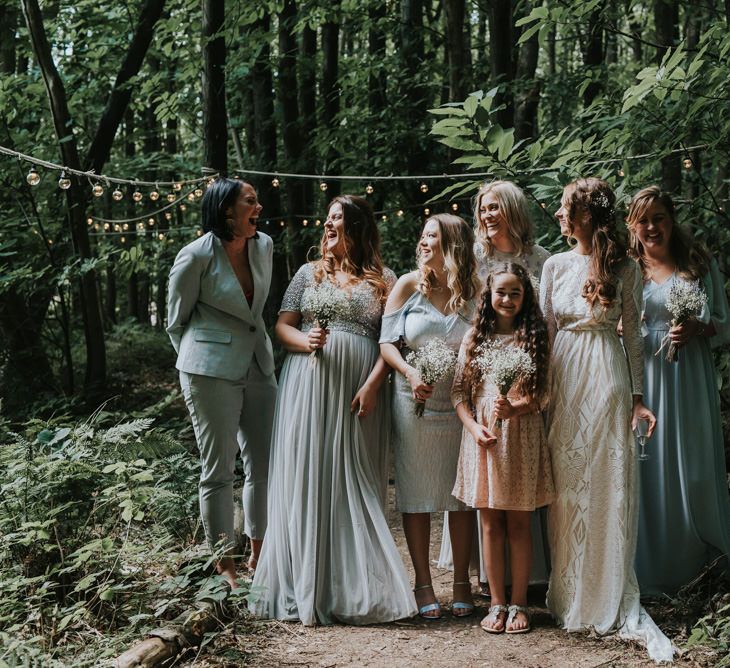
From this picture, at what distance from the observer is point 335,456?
4691 mm

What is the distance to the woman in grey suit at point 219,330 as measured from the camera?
15.4 ft

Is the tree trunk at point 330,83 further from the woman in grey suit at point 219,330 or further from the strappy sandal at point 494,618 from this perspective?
the strappy sandal at point 494,618

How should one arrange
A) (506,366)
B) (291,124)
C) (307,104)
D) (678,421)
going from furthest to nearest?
(307,104), (291,124), (678,421), (506,366)

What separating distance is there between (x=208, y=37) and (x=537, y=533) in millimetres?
5020

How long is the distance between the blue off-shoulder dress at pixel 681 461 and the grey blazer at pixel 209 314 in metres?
2.44

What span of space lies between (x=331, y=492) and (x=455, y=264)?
4.66 ft

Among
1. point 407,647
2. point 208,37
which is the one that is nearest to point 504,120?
point 208,37

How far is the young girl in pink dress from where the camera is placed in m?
4.35

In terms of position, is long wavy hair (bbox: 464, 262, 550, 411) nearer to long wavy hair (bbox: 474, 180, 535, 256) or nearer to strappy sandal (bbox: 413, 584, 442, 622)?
long wavy hair (bbox: 474, 180, 535, 256)

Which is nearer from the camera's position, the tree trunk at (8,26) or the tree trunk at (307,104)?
the tree trunk at (8,26)

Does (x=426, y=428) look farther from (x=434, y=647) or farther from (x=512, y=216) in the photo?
(x=512, y=216)

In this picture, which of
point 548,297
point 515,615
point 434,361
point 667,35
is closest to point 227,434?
point 434,361

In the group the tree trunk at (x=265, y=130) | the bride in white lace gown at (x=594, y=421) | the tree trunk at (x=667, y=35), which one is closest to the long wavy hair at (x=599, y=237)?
the bride in white lace gown at (x=594, y=421)

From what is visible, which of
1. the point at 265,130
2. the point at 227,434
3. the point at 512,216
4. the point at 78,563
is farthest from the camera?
the point at 265,130
